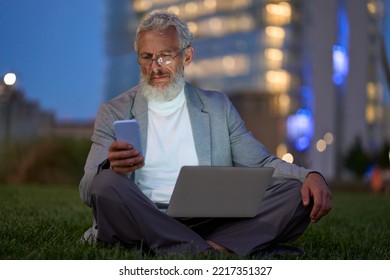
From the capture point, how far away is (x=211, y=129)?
4016 mm

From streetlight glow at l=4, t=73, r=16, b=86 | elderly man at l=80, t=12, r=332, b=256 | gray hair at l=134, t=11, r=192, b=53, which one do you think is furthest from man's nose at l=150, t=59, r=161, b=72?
streetlight glow at l=4, t=73, r=16, b=86

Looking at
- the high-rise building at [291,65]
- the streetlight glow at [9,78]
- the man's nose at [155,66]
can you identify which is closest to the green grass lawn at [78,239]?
the man's nose at [155,66]

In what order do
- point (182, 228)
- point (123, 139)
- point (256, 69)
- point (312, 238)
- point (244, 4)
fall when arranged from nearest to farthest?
1. point (123, 139)
2. point (182, 228)
3. point (312, 238)
4. point (256, 69)
5. point (244, 4)

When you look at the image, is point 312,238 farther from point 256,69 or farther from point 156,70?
point 256,69

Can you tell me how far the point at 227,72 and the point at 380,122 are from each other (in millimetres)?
13973

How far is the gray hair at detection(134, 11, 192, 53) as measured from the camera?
386cm

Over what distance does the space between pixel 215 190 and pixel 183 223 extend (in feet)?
1.82

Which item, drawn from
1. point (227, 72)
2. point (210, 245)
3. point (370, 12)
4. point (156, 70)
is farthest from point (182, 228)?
point (227, 72)

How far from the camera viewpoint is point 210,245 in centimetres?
378

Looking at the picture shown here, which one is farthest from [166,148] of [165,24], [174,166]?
[165,24]

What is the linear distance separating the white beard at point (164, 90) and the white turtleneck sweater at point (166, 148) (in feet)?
0.14

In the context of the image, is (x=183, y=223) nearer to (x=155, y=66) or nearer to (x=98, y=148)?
(x=98, y=148)

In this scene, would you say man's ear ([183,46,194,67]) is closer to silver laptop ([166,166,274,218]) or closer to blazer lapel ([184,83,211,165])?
blazer lapel ([184,83,211,165])

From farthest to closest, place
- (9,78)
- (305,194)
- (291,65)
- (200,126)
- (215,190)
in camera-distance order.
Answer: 1. (291,65)
2. (9,78)
3. (200,126)
4. (305,194)
5. (215,190)
